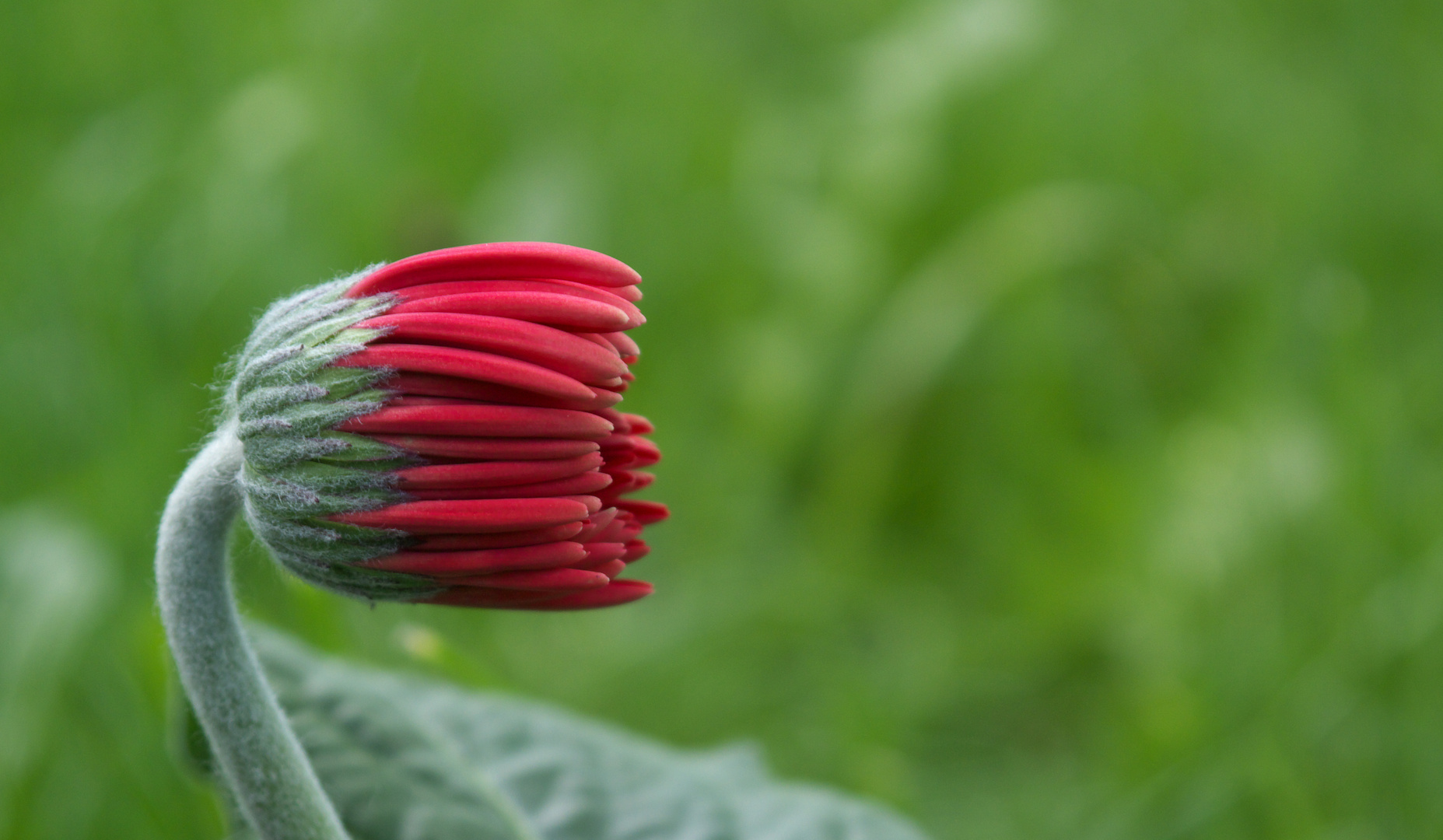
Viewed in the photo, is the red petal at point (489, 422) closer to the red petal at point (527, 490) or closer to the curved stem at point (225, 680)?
the red petal at point (527, 490)

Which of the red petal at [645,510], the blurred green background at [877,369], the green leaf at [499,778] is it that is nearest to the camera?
the red petal at [645,510]

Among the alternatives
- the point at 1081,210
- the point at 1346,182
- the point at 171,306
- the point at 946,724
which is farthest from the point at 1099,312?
the point at 171,306

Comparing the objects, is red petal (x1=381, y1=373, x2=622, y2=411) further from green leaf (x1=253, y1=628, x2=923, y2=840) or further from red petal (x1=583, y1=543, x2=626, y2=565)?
green leaf (x1=253, y1=628, x2=923, y2=840)

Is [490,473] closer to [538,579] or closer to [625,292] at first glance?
[538,579]

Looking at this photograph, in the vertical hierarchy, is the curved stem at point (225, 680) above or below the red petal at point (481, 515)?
below

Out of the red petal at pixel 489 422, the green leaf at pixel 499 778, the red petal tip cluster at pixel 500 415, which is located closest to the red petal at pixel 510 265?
the red petal tip cluster at pixel 500 415

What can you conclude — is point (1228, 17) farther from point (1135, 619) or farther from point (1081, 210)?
point (1135, 619)

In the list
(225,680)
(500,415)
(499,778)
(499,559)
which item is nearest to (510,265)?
(500,415)
